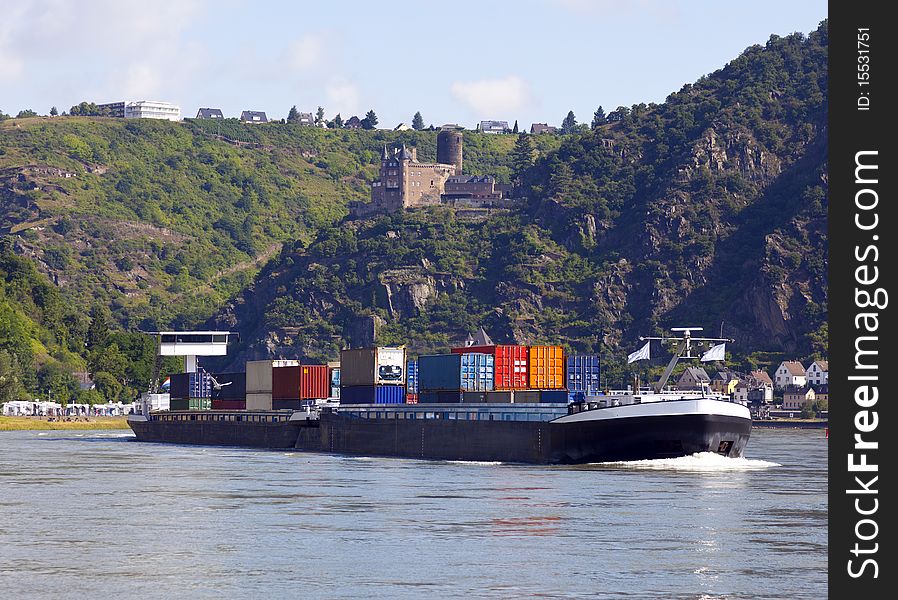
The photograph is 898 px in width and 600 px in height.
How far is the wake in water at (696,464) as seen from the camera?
102188mm

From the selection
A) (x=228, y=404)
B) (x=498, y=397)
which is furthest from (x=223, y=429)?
(x=498, y=397)

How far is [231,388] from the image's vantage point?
17012cm

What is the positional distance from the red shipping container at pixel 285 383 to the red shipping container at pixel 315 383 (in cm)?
102

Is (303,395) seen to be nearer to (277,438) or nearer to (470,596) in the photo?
(277,438)

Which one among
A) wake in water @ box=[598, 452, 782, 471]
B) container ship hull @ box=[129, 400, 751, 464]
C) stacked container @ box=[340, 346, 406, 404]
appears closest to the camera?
wake in water @ box=[598, 452, 782, 471]

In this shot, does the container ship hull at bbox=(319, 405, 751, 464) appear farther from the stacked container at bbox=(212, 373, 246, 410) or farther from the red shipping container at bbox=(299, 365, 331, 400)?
the stacked container at bbox=(212, 373, 246, 410)

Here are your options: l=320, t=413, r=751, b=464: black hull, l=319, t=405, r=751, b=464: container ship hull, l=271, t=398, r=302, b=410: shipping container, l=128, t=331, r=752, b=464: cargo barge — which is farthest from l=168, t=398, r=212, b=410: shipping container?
l=319, t=405, r=751, b=464: container ship hull

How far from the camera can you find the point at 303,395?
498 ft

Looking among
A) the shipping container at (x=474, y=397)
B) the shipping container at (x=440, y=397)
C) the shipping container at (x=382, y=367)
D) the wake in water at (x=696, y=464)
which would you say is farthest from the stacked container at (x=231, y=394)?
the wake in water at (x=696, y=464)

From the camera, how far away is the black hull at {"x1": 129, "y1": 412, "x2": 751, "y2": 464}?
10369cm

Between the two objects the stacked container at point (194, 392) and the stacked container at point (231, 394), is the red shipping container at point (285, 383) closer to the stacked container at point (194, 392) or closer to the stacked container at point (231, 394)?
the stacked container at point (231, 394)

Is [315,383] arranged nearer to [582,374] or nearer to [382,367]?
[382,367]

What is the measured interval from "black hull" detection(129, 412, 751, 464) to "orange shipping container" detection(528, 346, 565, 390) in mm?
8303

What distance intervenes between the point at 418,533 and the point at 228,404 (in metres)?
110
